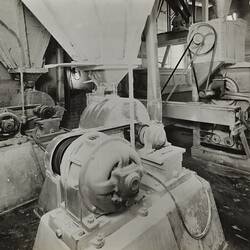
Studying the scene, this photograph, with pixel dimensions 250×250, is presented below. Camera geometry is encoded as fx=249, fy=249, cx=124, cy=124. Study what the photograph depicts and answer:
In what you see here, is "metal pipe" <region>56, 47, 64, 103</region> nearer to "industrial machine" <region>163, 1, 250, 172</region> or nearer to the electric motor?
"industrial machine" <region>163, 1, 250, 172</region>

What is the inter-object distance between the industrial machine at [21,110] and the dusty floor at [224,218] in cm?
24

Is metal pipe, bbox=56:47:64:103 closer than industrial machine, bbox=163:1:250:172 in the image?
No

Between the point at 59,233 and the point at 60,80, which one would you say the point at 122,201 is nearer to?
the point at 59,233

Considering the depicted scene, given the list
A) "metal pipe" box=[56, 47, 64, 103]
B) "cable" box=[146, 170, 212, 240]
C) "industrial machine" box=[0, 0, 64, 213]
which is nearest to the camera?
"cable" box=[146, 170, 212, 240]

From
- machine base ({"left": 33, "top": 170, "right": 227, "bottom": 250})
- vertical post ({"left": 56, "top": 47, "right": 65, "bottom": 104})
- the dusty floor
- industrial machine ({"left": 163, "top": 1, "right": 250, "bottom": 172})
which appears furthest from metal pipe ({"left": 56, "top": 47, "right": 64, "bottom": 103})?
machine base ({"left": 33, "top": 170, "right": 227, "bottom": 250})

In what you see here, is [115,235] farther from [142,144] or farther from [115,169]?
[142,144]

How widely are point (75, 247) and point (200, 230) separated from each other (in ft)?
2.87

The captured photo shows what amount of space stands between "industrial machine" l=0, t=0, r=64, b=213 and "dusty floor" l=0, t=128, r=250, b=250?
24cm

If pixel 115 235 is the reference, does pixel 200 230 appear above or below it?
below

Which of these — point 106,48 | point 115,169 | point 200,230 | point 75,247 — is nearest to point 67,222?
point 75,247

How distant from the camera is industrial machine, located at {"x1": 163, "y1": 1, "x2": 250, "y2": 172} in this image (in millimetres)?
3127

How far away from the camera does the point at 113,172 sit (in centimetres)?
123

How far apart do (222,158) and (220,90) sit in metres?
0.92

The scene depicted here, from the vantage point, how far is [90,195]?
4.04 feet
